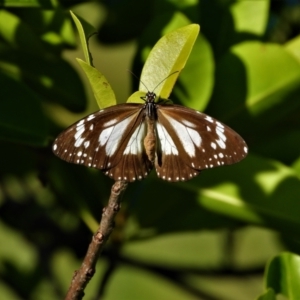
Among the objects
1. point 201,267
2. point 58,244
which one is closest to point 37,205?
point 58,244

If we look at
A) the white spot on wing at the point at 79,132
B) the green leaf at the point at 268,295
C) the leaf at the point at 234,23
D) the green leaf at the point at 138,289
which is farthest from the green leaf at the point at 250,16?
the green leaf at the point at 138,289

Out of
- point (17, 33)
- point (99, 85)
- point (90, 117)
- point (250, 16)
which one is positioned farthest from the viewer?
point (250, 16)

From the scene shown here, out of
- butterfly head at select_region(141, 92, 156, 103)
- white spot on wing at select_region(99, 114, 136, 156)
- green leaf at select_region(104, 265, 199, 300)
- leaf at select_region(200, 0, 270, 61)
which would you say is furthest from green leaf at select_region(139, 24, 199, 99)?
green leaf at select_region(104, 265, 199, 300)

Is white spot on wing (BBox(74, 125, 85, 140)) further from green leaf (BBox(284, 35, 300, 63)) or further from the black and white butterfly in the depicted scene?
green leaf (BBox(284, 35, 300, 63))

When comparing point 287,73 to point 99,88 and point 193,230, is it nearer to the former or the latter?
point 193,230

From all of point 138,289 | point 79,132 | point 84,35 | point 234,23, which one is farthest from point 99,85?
point 138,289

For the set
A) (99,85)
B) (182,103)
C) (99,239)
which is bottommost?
(99,239)

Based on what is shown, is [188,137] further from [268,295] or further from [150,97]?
[268,295]
